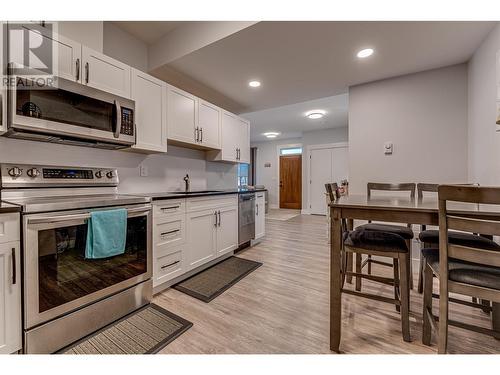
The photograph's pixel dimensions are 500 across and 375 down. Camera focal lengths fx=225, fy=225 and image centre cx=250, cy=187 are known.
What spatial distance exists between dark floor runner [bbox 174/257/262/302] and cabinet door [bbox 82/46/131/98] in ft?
6.10

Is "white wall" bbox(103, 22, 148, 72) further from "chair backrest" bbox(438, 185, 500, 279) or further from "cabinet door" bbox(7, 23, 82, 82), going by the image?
"chair backrest" bbox(438, 185, 500, 279)

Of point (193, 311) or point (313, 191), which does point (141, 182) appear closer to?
point (193, 311)

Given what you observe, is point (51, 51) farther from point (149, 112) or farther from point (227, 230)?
point (227, 230)

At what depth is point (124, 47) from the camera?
2.33 meters

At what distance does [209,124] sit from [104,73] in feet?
4.20

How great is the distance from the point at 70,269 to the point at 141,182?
3.88ft

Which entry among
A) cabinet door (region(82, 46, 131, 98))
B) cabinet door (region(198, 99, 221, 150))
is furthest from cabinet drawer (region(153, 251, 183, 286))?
cabinet door (region(82, 46, 131, 98))

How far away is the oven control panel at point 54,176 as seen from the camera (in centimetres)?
153

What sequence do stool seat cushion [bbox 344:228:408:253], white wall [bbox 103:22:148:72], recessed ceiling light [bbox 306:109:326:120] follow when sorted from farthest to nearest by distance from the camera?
recessed ceiling light [bbox 306:109:326:120], white wall [bbox 103:22:148:72], stool seat cushion [bbox 344:228:408:253]

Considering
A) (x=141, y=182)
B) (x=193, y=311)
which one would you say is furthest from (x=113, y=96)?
(x=193, y=311)

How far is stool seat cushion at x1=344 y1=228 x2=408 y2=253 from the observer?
148 centimetres

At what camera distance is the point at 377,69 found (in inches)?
102

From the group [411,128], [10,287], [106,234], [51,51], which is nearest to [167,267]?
[106,234]

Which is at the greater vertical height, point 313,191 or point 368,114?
point 368,114
